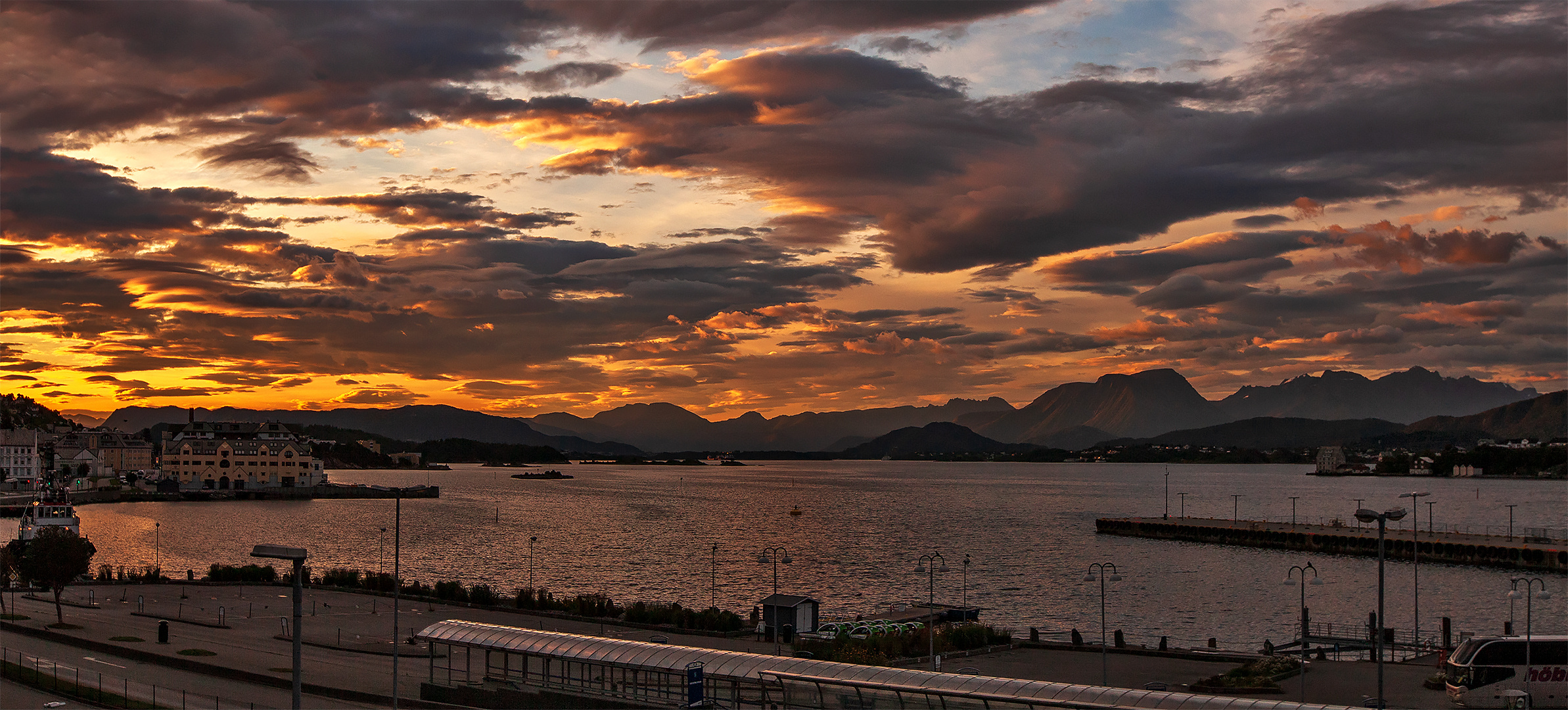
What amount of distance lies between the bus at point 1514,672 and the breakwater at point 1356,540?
223 ft

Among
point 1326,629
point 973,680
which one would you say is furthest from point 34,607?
point 1326,629

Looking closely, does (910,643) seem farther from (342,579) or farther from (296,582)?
(342,579)

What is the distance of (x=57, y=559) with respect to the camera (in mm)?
53688

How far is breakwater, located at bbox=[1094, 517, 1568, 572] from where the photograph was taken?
11106 centimetres

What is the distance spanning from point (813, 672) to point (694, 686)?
3.46m

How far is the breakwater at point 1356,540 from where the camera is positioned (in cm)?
11106

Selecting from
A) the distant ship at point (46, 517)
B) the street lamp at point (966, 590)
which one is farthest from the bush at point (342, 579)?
the street lamp at point (966, 590)

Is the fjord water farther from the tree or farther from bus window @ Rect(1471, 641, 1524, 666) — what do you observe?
the tree

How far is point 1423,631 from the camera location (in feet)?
228

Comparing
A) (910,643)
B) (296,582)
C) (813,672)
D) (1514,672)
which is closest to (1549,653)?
(1514,672)

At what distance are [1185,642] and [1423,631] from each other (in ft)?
62.4

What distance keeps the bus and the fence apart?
3951 cm

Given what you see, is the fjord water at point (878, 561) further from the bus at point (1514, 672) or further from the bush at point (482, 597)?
the bus at point (1514, 672)

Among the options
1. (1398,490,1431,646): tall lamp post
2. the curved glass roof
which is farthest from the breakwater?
the curved glass roof
